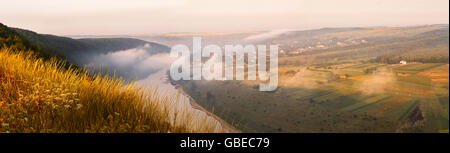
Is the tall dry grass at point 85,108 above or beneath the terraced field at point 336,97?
above

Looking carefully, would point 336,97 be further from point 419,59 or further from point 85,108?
point 85,108

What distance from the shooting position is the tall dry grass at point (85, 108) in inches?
228

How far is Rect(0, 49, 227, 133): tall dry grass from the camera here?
5789 millimetres

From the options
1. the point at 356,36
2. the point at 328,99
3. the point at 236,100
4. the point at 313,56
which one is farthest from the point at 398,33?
the point at 236,100

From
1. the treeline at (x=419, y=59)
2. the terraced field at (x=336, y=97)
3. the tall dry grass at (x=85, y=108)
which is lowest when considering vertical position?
the terraced field at (x=336, y=97)

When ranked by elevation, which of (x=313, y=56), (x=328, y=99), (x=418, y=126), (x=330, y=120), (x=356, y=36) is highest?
(x=356, y=36)

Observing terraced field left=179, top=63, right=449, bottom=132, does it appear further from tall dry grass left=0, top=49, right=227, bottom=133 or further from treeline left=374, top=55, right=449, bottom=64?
tall dry grass left=0, top=49, right=227, bottom=133

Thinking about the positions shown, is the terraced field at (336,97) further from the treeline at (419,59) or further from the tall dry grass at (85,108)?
the tall dry grass at (85,108)

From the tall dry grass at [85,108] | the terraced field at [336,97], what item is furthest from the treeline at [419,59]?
the tall dry grass at [85,108]

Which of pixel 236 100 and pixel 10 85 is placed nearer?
pixel 10 85
